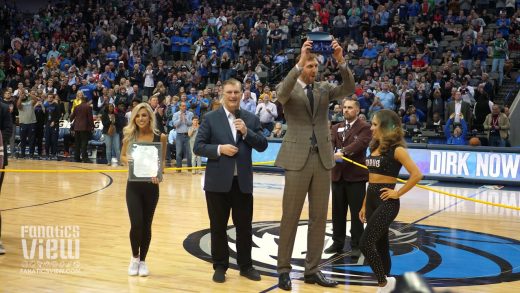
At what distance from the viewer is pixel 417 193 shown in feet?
44.4

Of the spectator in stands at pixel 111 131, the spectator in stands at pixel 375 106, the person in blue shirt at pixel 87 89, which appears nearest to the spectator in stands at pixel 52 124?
the person in blue shirt at pixel 87 89

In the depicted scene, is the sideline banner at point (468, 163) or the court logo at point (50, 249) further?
the sideline banner at point (468, 163)

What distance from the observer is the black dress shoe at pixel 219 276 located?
639 centimetres

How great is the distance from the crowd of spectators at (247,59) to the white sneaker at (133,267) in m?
6.85

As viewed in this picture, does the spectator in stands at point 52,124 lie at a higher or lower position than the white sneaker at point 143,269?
higher

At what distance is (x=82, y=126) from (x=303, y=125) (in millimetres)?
13215

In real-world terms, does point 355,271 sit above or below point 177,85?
below

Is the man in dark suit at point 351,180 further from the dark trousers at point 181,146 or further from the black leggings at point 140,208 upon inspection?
the dark trousers at point 181,146

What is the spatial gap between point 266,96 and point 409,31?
6506mm

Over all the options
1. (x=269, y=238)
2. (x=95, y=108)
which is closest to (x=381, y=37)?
(x=95, y=108)

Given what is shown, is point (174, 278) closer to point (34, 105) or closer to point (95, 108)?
point (34, 105)

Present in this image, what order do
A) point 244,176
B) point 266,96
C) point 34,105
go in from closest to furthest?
1. point 244,176
2. point 266,96
3. point 34,105

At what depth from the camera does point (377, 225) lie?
564 cm

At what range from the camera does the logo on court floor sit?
270 inches
